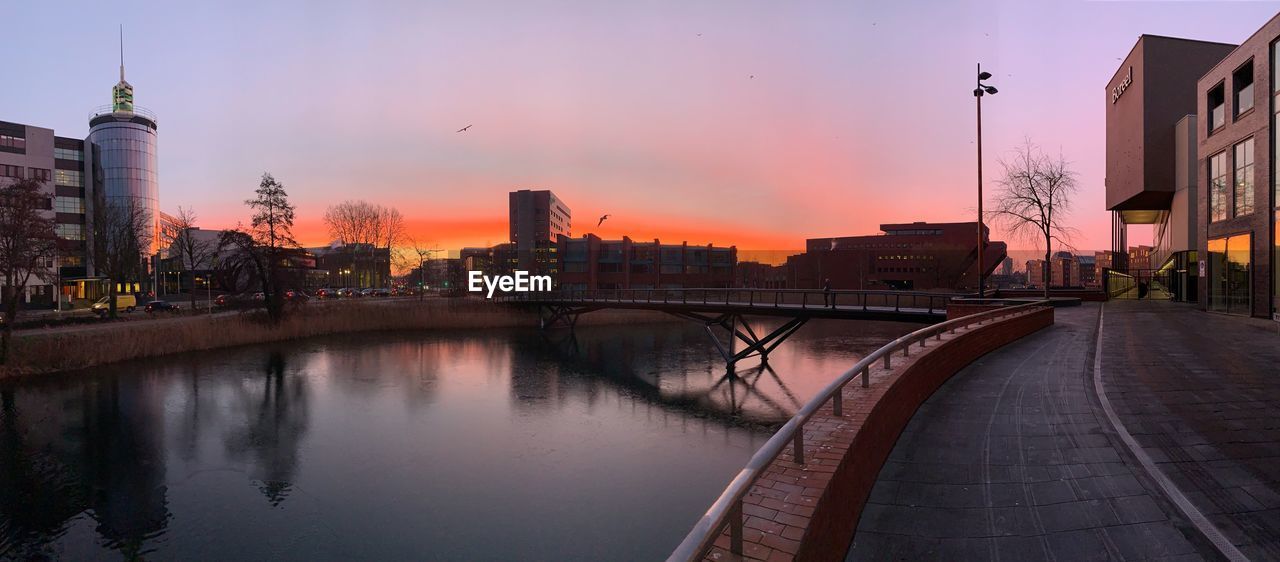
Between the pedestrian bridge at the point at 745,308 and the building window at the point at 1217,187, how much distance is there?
998 cm

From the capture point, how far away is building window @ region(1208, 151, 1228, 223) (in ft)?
72.9

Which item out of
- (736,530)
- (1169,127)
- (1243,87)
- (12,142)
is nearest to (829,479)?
(736,530)

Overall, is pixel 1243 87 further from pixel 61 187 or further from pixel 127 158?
pixel 127 158

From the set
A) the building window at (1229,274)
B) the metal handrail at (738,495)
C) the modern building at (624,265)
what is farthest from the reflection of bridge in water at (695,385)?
the modern building at (624,265)

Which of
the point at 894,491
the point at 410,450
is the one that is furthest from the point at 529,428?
the point at 894,491

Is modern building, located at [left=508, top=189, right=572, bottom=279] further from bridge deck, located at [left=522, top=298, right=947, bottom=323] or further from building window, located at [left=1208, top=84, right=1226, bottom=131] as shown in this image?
building window, located at [left=1208, top=84, right=1226, bottom=131]

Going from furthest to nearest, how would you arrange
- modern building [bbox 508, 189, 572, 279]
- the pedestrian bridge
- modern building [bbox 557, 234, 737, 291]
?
modern building [bbox 508, 189, 572, 279] → modern building [bbox 557, 234, 737, 291] → the pedestrian bridge

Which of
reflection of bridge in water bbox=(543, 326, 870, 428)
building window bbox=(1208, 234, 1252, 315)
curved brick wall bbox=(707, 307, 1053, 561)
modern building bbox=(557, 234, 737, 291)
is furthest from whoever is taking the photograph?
modern building bbox=(557, 234, 737, 291)

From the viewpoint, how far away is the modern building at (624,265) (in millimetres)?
88250

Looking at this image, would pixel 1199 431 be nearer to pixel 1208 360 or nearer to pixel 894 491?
pixel 894 491

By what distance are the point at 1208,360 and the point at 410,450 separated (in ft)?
65.2

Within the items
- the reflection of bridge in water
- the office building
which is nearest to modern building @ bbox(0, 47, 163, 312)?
the reflection of bridge in water

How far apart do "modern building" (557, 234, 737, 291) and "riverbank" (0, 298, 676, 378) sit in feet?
87.0

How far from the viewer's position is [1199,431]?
21.7 ft
